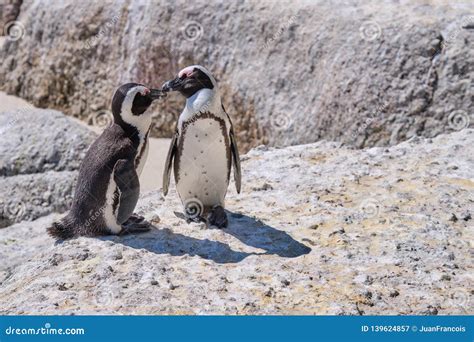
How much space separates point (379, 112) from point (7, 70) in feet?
18.1

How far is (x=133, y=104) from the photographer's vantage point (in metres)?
4.67

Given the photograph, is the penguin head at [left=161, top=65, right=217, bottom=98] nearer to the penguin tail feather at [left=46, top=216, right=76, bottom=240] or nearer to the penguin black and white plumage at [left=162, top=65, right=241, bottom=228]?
the penguin black and white plumage at [left=162, top=65, right=241, bottom=228]

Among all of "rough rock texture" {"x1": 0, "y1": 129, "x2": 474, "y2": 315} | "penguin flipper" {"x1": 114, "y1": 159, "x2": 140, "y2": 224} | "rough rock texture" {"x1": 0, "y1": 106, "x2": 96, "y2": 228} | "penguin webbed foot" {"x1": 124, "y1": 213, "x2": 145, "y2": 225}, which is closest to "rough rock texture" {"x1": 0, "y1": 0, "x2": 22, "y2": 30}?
"rough rock texture" {"x1": 0, "y1": 106, "x2": 96, "y2": 228}

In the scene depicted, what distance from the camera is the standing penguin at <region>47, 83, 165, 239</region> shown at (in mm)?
4652

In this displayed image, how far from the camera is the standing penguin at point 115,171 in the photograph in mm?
4652

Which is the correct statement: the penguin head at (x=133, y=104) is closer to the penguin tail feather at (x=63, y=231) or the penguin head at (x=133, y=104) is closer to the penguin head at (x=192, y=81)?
the penguin head at (x=192, y=81)

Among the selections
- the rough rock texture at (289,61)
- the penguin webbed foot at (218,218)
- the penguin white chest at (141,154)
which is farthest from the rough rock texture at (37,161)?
the penguin white chest at (141,154)

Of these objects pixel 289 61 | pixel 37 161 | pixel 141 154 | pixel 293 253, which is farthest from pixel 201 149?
pixel 289 61

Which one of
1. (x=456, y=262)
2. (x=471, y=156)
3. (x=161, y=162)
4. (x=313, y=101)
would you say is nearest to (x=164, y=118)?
(x=161, y=162)

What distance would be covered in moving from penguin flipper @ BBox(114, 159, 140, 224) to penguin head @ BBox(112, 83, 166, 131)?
0.81ft

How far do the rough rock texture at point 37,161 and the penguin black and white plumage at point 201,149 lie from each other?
81.9 inches

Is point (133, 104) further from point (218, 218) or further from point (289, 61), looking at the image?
point (289, 61)

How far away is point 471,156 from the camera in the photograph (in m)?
6.15

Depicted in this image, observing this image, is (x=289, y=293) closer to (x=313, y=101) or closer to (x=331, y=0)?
(x=313, y=101)
